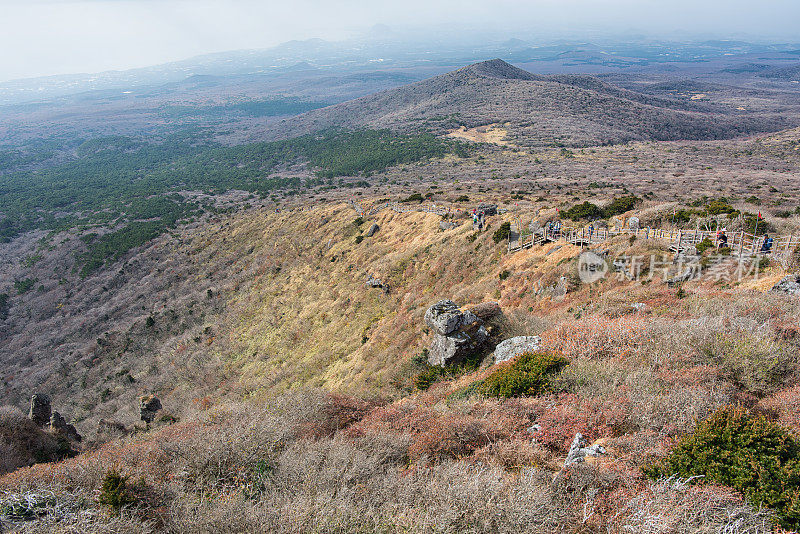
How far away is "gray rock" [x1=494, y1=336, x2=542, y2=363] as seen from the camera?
1059 cm

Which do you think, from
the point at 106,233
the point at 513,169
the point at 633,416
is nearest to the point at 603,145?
the point at 513,169

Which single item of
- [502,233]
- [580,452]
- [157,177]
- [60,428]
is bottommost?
[60,428]

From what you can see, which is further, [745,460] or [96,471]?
[96,471]

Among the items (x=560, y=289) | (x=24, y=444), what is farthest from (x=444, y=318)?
(x=24, y=444)

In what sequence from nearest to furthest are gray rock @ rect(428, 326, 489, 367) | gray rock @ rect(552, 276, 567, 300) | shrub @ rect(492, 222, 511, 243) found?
1. gray rock @ rect(428, 326, 489, 367)
2. gray rock @ rect(552, 276, 567, 300)
3. shrub @ rect(492, 222, 511, 243)

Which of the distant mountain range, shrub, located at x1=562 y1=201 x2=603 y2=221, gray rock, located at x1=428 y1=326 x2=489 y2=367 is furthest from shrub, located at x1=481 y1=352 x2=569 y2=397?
the distant mountain range

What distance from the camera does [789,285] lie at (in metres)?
10.3

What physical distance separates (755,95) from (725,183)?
169729 millimetres

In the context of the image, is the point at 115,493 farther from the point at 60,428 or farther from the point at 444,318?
the point at 60,428

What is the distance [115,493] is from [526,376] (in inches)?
324

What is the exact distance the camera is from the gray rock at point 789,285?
33.3 feet

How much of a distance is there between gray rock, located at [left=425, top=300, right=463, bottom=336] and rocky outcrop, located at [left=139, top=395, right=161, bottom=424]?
14523mm

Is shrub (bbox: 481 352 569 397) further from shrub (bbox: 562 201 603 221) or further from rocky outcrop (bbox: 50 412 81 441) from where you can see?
rocky outcrop (bbox: 50 412 81 441)

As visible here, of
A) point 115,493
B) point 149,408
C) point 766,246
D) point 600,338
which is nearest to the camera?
point 115,493
